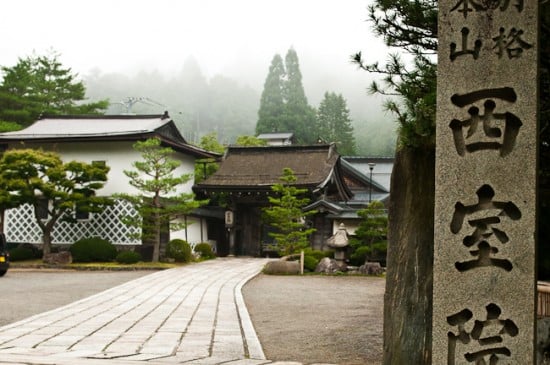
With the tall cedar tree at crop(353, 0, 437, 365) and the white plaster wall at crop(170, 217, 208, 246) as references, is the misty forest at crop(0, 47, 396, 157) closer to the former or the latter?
the tall cedar tree at crop(353, 0, 437, 365)

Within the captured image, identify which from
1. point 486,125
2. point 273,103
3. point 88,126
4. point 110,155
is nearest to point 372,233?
point 110,155

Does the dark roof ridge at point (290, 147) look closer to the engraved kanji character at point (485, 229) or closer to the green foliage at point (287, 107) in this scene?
the engraved kanji character at point (485, 229)

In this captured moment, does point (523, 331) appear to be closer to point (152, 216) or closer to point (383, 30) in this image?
point (383, 30)

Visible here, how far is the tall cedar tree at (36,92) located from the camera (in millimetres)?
36344

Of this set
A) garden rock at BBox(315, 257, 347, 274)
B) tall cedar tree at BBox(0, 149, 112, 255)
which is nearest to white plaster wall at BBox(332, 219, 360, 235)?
garden rock at BBox(315, 257, 347, 274)

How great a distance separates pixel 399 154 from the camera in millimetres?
5477

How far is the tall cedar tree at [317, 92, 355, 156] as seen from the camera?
6012cm

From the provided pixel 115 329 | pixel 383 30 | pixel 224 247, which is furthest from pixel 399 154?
pixel 224 247

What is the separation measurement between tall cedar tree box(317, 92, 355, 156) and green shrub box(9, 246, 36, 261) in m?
38.0

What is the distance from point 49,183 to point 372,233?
12.0 metres

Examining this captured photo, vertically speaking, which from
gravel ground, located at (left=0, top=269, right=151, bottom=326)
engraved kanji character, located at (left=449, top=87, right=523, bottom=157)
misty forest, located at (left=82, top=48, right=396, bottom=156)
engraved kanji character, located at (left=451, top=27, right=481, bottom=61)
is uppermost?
misty forest, located at (left=82, top=48, right=396, bottom=156)

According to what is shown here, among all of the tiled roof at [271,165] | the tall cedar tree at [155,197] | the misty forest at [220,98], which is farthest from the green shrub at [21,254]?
the misty forest at [220,98]

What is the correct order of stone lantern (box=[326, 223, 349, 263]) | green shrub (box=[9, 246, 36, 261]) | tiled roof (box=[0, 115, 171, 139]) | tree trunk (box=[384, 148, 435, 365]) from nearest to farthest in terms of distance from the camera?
tree trunk (box=[384, 148, 435, 365]) → stone lantern (box=[326, 223, 349, 263]) → green shrub (box=[9, 246, 36, 261]) → tiled roof (box=[0, 115, 171, 139])

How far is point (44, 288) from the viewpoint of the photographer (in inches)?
587
